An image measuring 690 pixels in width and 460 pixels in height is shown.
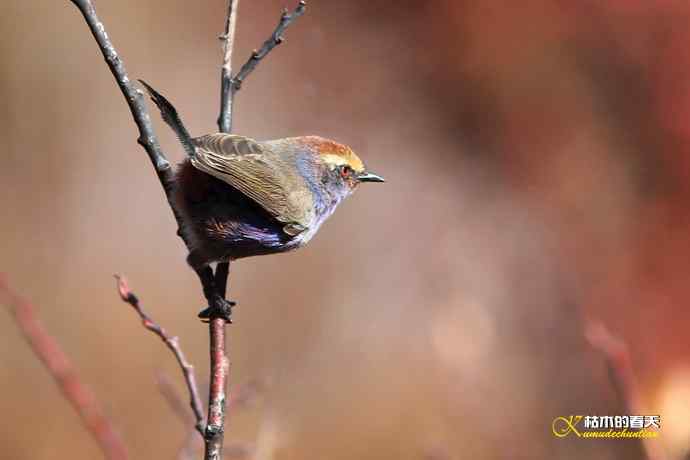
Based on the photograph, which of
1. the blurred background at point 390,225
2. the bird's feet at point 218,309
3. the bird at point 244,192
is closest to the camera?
the bird's feet at point 218,309

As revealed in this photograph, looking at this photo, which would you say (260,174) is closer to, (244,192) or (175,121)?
(244,192)

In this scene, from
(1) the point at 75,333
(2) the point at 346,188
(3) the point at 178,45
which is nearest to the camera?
(2) the point at 346,188

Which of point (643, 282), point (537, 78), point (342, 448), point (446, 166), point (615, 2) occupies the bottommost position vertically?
point (342, 448)

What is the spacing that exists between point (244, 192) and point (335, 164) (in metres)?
0.82

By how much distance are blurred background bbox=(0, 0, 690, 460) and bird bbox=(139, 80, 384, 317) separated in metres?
3.55

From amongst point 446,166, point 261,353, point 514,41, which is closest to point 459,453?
point 261,353

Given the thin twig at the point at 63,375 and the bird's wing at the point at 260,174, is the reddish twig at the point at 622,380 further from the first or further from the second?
the bird's wing at the point at 260,174

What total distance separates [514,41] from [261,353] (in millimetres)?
5710

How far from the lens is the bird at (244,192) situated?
401 centimetres

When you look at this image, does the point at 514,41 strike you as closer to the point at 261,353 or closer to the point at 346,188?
the point at 261,353

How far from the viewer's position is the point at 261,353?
28.3ft

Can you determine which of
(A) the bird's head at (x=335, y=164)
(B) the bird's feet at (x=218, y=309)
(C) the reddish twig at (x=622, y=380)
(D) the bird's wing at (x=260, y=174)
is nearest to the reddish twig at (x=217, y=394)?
(B) the bird's feet at (x=218, y=309)

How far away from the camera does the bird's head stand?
4.73 metres

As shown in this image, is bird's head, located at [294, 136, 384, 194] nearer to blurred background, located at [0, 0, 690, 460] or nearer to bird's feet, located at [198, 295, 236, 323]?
bird's feet, located at [198, 295, 236, 323]
